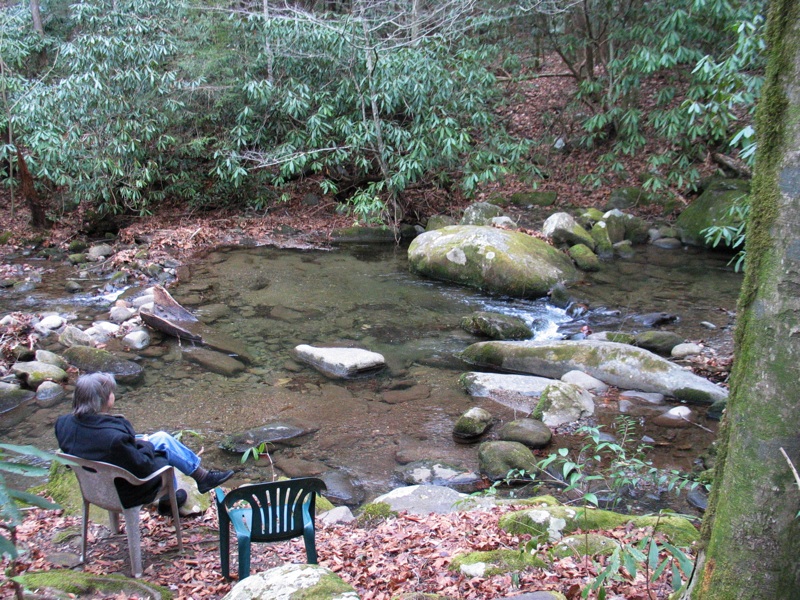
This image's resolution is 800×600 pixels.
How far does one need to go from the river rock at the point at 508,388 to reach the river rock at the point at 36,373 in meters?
4.36

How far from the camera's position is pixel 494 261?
9.66m

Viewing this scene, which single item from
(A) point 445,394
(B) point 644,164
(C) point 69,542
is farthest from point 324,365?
(B) point 644,164

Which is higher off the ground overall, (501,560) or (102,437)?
(102,437)

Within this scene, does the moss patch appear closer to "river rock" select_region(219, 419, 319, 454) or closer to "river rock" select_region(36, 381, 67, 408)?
"river rock" select_region(219, 419, 319, 454)

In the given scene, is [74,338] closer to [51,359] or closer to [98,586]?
[51,359]

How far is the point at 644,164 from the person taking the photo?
14133 millimetres

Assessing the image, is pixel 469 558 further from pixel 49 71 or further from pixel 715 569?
pixel 49 71

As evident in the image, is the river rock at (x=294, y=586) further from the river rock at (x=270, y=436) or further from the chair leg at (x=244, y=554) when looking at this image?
the river rock at (x=270, y=436)

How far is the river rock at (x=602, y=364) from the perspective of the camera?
20.4 feet

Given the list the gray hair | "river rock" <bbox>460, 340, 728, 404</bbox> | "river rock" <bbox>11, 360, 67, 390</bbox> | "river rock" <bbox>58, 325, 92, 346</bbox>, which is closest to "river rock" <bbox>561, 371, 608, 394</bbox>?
"river rock" <bbox>460, 340, 728, 404</bbox>

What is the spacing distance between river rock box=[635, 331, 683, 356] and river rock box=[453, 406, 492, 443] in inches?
107

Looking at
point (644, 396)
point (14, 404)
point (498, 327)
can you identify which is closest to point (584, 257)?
point (498, 327)

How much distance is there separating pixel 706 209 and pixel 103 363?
10.5 m

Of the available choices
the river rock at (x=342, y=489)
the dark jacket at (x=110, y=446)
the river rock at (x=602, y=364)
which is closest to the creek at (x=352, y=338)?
the river rock at (x=342, y=489)
